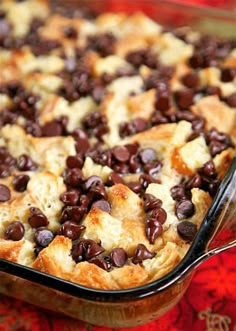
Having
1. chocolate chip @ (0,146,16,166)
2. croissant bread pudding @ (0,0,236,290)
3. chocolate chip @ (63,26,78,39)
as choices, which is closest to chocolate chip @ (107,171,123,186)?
croissant bread pudding @ (0,0,236,290)

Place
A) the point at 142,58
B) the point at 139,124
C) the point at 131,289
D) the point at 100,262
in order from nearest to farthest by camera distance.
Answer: the point at 131,289, the point at 100,262, the point at 139,124, the point at 142,58

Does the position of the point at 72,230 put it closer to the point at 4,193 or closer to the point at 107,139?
the point at 4,193

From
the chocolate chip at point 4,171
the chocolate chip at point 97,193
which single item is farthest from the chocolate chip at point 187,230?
the chocolate chip at point 4,171

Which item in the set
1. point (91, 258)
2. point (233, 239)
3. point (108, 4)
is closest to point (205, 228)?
point (233, 239)

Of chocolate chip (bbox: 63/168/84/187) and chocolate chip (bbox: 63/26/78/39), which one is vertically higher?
chocolate chip (bbox: 63/26/78/39)

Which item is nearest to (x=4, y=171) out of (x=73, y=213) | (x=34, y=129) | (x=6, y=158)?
(x=6, y=158)

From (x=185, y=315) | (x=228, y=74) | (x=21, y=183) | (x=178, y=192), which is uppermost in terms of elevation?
(x=228, y=74)

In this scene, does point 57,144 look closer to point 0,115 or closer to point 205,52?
point 0,115

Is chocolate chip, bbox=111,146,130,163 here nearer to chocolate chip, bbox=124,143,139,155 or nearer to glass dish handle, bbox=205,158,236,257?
chocolate chip, bbox=124,143,139,155
